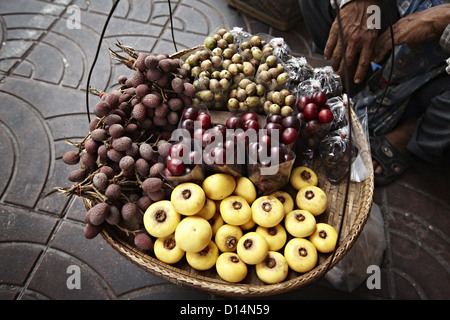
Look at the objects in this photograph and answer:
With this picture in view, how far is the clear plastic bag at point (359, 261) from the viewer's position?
1435 mm

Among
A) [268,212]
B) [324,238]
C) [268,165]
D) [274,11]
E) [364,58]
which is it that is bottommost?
[324,238]

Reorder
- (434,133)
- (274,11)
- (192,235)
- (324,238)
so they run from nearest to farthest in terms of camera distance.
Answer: (192,235) → (324,238) → (434,133) → (274,11)

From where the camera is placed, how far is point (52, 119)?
6.58 ft

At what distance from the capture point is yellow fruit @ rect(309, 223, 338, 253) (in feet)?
3.62

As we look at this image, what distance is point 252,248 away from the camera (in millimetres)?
1045

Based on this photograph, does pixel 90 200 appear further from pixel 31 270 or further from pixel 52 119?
pixel 52 119

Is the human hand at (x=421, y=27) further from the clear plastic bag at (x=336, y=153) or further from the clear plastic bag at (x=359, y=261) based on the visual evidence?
the clear plastic bag at (x=359, y=261)

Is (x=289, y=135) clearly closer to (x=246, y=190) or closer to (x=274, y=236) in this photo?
(x=246, y=190)

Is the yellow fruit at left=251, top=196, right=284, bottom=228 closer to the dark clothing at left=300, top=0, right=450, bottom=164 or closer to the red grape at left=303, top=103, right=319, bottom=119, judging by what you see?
the red grape at left=303, top=103, right=319, bottom=119

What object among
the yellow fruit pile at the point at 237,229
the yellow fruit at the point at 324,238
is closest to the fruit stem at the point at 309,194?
the yellow fruit pile at the point at 237,229

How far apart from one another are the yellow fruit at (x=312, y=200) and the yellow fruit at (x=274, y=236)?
0.42ft

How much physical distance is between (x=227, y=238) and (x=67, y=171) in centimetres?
119

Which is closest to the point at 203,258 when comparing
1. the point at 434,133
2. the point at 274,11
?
the point at 434,133
